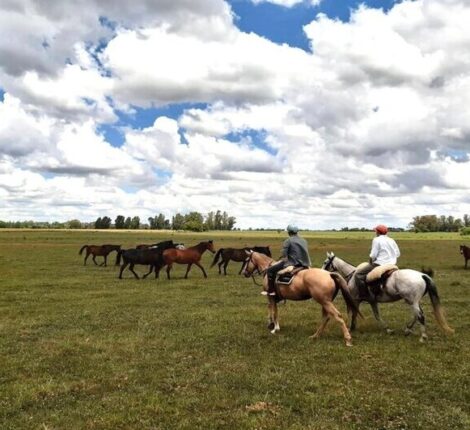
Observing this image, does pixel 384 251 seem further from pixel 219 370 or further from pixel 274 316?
pixel 219 370

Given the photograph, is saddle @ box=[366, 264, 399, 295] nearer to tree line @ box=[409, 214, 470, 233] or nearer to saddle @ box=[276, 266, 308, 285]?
saddle @ box=[276, 266, 308, 285]

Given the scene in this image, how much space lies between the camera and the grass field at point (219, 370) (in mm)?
7324

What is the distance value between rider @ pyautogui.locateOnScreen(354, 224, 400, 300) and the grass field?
1.65m

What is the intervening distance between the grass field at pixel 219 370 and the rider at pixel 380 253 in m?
1.65

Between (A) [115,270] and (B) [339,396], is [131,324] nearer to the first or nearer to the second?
(B) [339,396]

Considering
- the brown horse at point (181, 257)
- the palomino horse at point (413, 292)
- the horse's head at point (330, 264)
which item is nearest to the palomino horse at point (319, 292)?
the palomino horse at point (413, 292)

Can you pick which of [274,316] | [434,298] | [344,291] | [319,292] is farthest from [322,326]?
[434,298]

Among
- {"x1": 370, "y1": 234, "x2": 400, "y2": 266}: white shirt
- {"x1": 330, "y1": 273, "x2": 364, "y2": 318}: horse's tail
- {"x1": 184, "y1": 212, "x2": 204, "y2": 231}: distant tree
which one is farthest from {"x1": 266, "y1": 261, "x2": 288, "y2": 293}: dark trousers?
{"x1": 184, "y1": 212, "x2": 204, "y2": 231}: distant tree

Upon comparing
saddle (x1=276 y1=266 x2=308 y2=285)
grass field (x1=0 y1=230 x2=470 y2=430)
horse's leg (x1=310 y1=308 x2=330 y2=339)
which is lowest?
grass field (x1=0 y1=230 x2=470 y2=430)

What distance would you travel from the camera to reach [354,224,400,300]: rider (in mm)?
12875

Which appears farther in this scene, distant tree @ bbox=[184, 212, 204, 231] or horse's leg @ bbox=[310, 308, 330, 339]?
distant tree @ bbox=[184, 212, 204, 231]

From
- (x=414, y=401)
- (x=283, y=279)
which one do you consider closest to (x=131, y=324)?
(x=283, y=279)

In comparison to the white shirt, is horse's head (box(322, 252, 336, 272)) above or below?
below

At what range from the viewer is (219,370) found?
A: 31.7ft
